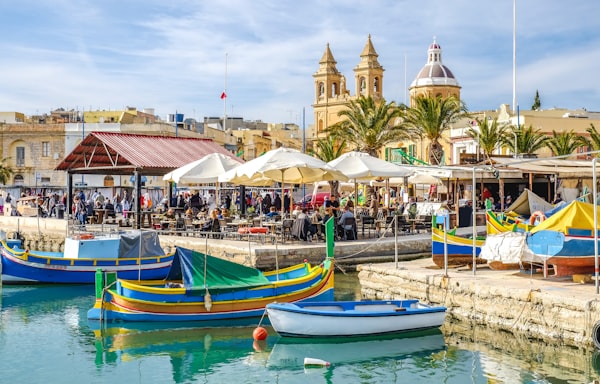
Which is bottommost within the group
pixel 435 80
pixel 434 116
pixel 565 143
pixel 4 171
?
pixel 4 171

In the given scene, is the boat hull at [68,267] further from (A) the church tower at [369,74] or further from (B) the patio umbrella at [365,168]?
(A) the church tower at [369,74]

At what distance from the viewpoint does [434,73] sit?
79.0 m

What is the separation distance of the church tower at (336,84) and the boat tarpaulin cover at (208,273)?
69.6 metres

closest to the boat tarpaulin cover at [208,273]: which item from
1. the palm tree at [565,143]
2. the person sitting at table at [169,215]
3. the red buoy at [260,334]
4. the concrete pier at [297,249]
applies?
the red buoy at [260,334]

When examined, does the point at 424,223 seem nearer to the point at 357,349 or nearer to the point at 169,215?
the point at 169,215

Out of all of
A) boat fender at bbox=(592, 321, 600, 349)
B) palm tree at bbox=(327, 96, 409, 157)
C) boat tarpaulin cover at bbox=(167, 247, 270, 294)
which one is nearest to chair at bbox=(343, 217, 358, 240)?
boat tarpaulin cover at bbox=(167, 247, 270, 294)

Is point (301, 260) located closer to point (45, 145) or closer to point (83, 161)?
point (83, 161)

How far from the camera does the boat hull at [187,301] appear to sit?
52.0ft

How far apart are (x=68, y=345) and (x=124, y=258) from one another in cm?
726

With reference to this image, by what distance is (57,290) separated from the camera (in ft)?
72.3

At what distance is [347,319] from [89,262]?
1095cm

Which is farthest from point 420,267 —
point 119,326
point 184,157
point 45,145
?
point 45,145

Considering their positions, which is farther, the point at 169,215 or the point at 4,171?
the point at 4,171

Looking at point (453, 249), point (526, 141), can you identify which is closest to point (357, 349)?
point (453, 249)
